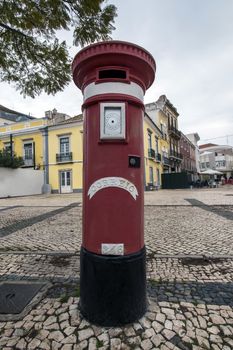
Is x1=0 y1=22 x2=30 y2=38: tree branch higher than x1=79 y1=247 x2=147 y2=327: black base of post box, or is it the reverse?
x1=0 y1=22 x2=30 y2=38: tree branch

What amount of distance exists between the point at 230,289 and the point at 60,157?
71.3 ft

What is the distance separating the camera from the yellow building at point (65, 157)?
22266mm

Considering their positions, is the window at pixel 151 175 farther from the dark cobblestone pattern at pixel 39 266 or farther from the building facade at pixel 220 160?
the building facade at pixel 220 160

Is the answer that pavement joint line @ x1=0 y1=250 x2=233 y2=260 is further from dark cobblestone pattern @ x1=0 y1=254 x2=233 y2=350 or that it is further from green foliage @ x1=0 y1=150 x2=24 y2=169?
green foliage @ x1=0 y1=150 x2=24 y2=169

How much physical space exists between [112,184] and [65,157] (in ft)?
71.0

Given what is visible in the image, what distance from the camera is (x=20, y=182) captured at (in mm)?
19703

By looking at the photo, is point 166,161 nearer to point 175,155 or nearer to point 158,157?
point 158,157

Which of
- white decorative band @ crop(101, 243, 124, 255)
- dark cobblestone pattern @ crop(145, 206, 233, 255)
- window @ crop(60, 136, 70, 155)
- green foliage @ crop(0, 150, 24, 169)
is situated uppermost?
window @ crop(60, 136, 70, 155)

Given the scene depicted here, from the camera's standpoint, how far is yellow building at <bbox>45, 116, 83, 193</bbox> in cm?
2227

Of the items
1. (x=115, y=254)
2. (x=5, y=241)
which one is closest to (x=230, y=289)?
(x=115, y=254)

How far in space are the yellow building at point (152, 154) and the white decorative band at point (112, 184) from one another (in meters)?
21.3

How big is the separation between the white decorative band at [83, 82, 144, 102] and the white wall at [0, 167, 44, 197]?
715 inches

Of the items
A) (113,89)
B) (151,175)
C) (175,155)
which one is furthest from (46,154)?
(113,89)

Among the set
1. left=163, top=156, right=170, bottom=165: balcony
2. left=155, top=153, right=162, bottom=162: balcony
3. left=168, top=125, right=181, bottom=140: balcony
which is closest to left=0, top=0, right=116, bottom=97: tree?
left=155, top=153, right=162, bottom=162: balcony
